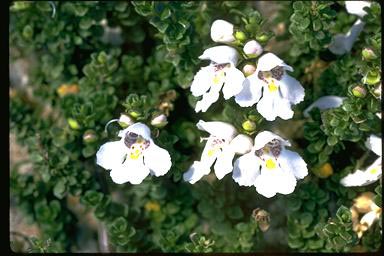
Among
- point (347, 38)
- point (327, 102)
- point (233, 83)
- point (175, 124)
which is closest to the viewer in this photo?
point (233, 83)

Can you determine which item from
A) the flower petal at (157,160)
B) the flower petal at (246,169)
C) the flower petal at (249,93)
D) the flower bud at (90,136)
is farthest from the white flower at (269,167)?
the flower bud at (90,136)

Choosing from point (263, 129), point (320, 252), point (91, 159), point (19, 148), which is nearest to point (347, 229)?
point (320, 252)

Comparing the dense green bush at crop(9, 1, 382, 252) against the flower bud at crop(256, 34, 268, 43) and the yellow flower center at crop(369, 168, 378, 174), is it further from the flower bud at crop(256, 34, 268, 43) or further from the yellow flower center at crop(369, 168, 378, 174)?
the yellow flower center at crop(369, 168, 378, 174)

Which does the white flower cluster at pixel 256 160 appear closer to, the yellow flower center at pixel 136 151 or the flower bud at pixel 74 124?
the yellow flower center at pixel 136 151

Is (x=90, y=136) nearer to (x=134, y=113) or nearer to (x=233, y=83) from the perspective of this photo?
(x=134, y=113)

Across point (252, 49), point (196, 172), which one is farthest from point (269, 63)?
point (196, 172)

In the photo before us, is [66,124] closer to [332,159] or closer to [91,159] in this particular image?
[91,159]
